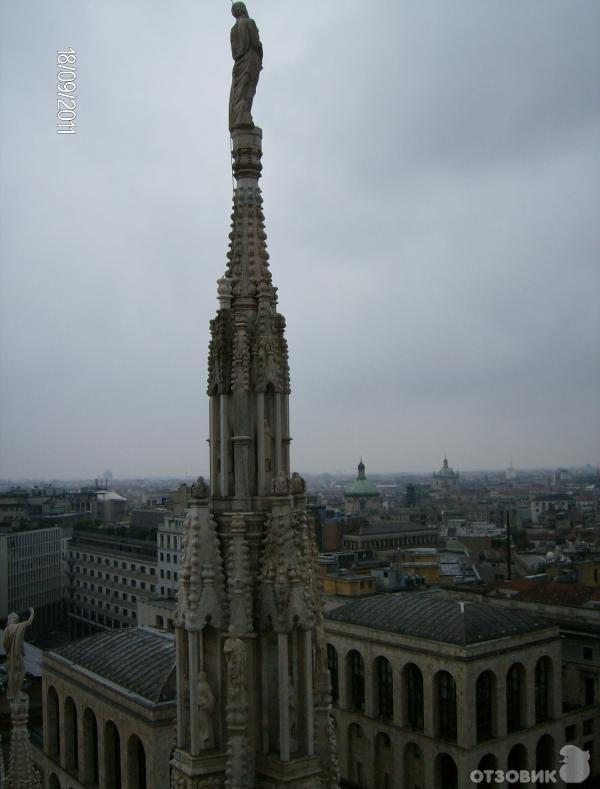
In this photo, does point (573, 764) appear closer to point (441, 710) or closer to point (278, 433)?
point (441, 710)

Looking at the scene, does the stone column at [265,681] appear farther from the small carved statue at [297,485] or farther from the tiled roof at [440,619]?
the tiled roof at [440,619]

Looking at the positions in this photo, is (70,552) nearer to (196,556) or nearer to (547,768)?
(547,768)

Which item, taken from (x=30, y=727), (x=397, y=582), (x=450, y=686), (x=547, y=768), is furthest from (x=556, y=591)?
(x=30, y=727)

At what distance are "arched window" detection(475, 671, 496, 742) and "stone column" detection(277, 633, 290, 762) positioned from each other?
3428cm

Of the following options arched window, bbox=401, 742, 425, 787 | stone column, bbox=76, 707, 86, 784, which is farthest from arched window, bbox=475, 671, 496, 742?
stone column, bbox=76, 707, 86, 784

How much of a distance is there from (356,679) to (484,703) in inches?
394

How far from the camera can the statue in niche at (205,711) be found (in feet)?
43.5

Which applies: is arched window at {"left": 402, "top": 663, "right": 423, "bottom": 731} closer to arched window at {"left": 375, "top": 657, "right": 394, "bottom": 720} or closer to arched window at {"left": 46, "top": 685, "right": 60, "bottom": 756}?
arched window at {"left": 375, "top": 657, "right": 394, "bottom": 720}

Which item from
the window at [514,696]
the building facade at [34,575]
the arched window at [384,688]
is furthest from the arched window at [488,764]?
the building facade at [34,575]

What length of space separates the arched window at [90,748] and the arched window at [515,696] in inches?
927

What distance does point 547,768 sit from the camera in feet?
158

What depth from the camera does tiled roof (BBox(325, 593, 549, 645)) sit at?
4541 centimetres

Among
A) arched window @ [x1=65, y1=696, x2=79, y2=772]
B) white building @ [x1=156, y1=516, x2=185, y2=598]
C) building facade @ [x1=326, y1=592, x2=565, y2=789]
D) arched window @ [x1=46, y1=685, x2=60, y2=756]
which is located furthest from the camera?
white building @ [x1=156, y1=516, x2=185, y2=598]

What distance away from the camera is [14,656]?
1920 centimetres
